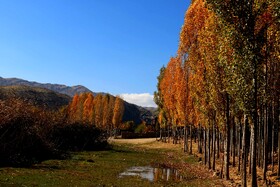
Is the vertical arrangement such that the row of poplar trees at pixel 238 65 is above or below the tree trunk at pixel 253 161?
above

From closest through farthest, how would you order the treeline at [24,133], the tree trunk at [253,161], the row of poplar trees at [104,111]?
1. the tree trunk at [253,161]
2. the treeline at [24,133]
3. the row of poplar trees at [104,111]

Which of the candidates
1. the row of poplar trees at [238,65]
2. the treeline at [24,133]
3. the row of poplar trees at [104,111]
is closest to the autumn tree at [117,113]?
the row of poplar trees at [104,111]

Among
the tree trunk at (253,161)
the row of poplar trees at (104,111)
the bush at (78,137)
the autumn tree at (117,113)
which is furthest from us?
the row of poplar trees at (104,111)

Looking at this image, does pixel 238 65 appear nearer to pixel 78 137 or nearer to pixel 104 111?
pixel 78 137

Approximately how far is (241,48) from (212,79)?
840cm

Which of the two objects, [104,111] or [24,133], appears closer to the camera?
[24,133]

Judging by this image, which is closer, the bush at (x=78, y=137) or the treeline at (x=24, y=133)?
the treeline at (x=24, y=133)

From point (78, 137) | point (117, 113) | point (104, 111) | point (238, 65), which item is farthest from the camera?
point (104, 111)

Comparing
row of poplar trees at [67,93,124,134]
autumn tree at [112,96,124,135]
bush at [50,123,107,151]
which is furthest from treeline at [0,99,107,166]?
row of poplar trees at [67,93,124,134]

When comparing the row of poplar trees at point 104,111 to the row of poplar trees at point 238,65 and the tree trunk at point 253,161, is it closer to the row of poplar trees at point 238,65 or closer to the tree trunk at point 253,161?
the row of poplar trees at point 238,65

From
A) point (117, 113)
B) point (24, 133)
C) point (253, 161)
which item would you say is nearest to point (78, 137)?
point (24, 133)

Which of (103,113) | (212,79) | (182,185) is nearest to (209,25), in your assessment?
(212,79)

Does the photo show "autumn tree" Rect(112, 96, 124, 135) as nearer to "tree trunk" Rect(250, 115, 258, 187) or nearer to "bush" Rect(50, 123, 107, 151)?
"bush" Rect(50, 123, 107, 151)

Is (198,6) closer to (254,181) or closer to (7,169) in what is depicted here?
(254,181)
